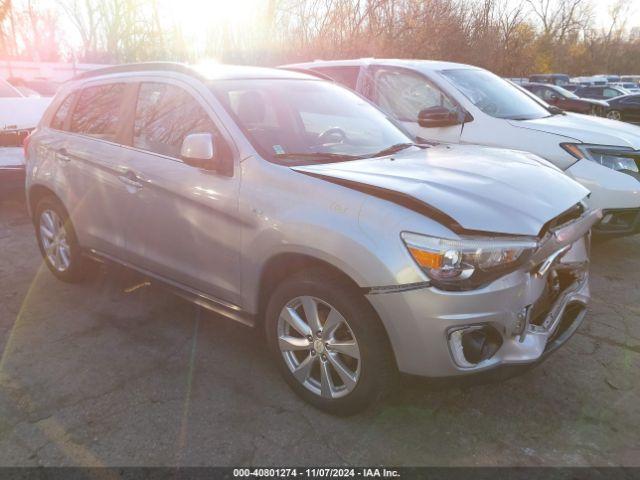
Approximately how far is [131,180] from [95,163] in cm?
51

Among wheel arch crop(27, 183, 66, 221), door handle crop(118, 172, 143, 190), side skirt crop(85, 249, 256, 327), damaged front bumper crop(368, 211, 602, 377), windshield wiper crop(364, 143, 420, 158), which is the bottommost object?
side skirt crop(85, 249, 256, 327)

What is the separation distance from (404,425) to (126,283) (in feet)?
9.38

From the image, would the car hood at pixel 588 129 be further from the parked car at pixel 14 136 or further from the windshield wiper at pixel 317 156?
the parked car at pixel 14 136

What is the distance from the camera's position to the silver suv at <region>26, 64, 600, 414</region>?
7.95ft

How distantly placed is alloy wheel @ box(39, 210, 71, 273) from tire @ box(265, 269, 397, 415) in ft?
7.73

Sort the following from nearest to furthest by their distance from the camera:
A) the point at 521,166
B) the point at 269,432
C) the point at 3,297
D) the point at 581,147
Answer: the point at 269,432 → the point at 521,166 → the point at 3,297 → the point at 581,147

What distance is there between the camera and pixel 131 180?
11.9 ft

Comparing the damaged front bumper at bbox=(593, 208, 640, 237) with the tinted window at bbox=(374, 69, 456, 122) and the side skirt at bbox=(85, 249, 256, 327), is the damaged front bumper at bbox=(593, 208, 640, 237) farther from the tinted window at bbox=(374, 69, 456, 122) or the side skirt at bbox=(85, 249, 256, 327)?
the side skirt at bbox=(85, 249, 256, 327)

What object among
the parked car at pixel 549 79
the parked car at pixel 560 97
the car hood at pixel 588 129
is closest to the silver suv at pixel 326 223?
the car hood at pixel 588 129

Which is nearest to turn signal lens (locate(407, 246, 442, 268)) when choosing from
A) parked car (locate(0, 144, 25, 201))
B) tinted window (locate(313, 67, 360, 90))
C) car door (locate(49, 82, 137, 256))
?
car door (locate(49, 82, 137, 256))

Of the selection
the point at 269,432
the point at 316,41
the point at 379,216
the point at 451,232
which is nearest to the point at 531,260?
the point at 451,232

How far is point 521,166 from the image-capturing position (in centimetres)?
318

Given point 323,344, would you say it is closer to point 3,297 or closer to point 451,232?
point 451,232

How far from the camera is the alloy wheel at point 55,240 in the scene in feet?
14.8
